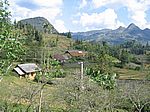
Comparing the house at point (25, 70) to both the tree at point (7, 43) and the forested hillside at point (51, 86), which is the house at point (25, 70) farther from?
the tree at point (7, 43)

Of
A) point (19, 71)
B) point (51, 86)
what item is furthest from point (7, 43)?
point (19, 71)

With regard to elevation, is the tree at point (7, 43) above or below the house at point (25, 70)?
above

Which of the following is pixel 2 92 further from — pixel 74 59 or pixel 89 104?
pixel 74 59

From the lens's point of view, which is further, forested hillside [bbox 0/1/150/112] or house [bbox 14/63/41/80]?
house [bbox 14/63/41/80]

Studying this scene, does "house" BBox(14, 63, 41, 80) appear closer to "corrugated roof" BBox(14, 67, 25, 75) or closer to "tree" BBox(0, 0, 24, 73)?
"corrugated roof" BBox(14, 67, 25, 75)

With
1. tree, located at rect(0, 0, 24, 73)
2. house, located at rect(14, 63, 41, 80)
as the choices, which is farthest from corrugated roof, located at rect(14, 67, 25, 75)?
tree, located at rect(0, 0, 24, 73)

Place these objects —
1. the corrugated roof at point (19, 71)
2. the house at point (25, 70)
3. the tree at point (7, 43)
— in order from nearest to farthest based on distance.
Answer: the tree at point (7, 43)
the corrugated roof at point (19, 71)
the house at point (25, 70)

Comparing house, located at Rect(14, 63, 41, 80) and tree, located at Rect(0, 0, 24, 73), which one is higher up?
tree, located at Rect(0, 0, 24, 73)

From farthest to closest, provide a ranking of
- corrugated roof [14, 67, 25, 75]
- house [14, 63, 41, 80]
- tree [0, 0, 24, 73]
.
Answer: house [14, 63, 41, 80]
corrugated roof [14, 67, 25, 75]
tree [0, 0, 24, 73]

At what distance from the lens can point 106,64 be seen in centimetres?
5322

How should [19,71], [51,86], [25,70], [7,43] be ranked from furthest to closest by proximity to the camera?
[25,70] → [19,71] → [51,86] → [7,43]

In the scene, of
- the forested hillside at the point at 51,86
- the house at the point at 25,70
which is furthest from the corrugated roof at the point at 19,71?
the forested hillside at the point at 51,86

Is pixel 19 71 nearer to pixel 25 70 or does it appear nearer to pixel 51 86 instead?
pixel 25 70

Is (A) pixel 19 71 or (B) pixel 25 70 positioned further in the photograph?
(B) pixel 25 70
